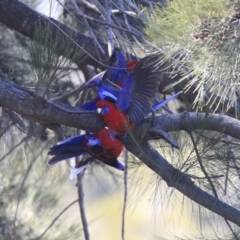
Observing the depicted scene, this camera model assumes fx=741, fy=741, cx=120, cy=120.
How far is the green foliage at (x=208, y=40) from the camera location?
1.40 m

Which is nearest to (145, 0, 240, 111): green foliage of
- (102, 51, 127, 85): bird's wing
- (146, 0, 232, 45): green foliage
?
(146, 0, 232, 45): green foliage

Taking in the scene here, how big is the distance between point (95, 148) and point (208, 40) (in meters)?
0.50

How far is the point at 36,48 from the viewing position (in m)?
1.58

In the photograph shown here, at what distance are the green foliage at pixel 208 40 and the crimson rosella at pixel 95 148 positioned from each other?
0.33m

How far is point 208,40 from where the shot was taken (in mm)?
1430

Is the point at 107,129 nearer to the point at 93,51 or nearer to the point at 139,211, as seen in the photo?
the point at 93,51

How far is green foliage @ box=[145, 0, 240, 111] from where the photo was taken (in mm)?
1397

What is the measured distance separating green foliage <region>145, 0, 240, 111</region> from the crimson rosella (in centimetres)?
33

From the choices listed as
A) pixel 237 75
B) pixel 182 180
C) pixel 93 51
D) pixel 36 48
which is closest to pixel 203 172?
pixel 182 180

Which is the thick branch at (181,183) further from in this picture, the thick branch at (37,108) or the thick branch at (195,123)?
the thick branch at (37,108)

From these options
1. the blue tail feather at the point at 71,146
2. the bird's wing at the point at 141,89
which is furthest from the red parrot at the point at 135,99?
the blue tail feather at the point at 71,146

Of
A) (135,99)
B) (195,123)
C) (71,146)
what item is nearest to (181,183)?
(195,123)

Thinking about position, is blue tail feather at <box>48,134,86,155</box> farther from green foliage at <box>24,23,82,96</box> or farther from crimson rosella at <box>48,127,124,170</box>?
green foliage at <box>24,23,82,96</box>

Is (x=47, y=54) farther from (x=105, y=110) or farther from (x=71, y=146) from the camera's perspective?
(x=71, y=146)
